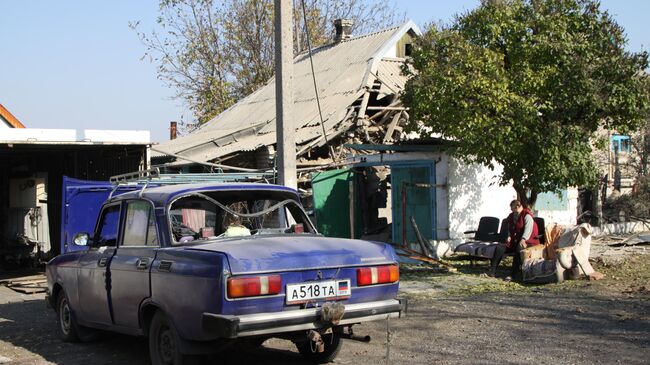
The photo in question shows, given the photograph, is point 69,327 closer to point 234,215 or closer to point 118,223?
point 118,223

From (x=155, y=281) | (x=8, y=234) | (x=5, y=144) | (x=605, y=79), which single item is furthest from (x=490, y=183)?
(x=8, y=234)

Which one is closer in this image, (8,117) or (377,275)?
(377,275)

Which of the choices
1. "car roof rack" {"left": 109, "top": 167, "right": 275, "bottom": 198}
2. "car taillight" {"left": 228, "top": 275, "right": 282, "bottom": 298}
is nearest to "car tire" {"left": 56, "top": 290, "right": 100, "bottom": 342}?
"car roof rack" {"left": 109, "top": 167, "right": 275, "bottom": 198}

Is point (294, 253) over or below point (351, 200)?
below

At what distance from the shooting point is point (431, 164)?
16.2m

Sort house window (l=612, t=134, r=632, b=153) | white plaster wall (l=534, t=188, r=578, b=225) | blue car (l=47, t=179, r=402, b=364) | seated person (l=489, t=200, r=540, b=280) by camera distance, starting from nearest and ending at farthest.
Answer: blue car (l=47, t=179, r=402, b=364)
seated person (l=489, t=200, r=540, b=280)
white plaster wall (l=534, t=188, r=578, b=225)
house window (l=612, t=134, r=632, b=153)

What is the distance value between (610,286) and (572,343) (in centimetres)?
417

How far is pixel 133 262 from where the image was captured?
7242 millimetres

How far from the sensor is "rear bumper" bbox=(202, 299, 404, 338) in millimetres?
5891

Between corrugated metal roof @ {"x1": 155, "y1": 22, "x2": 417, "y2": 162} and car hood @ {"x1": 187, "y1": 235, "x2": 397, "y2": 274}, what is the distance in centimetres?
1222

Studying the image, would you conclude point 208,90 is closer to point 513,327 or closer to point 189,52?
point 189,52

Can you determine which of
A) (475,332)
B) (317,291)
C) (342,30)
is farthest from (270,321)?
(342,30)

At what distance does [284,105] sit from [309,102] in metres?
11.3

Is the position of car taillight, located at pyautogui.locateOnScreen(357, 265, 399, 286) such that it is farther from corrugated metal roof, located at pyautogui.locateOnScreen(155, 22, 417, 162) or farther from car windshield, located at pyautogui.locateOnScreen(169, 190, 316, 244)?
corrugated metal roof, located at pyautogui.locateOnScreen(155, 22, 417, 162)
